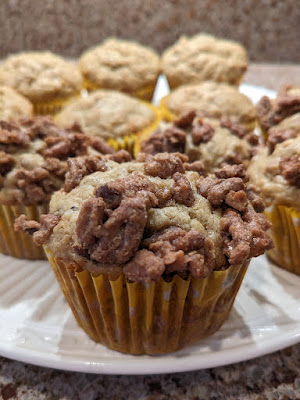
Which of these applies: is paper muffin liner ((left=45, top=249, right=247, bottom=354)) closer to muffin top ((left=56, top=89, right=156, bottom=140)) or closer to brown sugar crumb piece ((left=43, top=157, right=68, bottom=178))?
brown sugar crumb piece ((left=43, top=157, right=68, bottom=178))

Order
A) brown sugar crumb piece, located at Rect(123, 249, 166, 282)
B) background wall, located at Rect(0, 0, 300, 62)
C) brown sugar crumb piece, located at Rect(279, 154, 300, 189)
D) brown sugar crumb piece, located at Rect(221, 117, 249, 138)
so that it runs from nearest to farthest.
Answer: brown sugar crumb piece, located at Rect(123, 249, 166, 282) → brown sugar crumb piece, located at Rect(279, 154, 300, 189) → brown sugar crumb piece, located at Rect(221, 117, 249, 138) → background wall, located at Rect(0, 0, 300, 62)

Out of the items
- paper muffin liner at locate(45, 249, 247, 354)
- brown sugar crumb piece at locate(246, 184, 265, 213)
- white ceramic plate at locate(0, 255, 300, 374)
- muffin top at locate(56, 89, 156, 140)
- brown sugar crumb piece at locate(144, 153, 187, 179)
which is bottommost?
white ceramic plate at locate(0, 255, 300, 374)

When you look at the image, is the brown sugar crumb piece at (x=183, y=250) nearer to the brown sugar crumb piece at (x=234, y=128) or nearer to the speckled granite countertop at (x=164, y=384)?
the speckled granite countertop at (x=164, y=384)

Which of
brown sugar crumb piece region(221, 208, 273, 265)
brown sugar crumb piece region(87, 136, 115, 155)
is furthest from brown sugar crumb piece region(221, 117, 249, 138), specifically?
brown sugar crumb piece region(221, 208, 273, 265)

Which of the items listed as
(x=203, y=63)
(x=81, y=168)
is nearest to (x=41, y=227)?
(x=81, y=168)

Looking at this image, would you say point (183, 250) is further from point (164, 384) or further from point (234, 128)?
point (234, 128)

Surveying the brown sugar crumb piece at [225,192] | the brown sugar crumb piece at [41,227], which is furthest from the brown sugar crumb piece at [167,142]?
the brown sugar crumb piece at [41,227]
